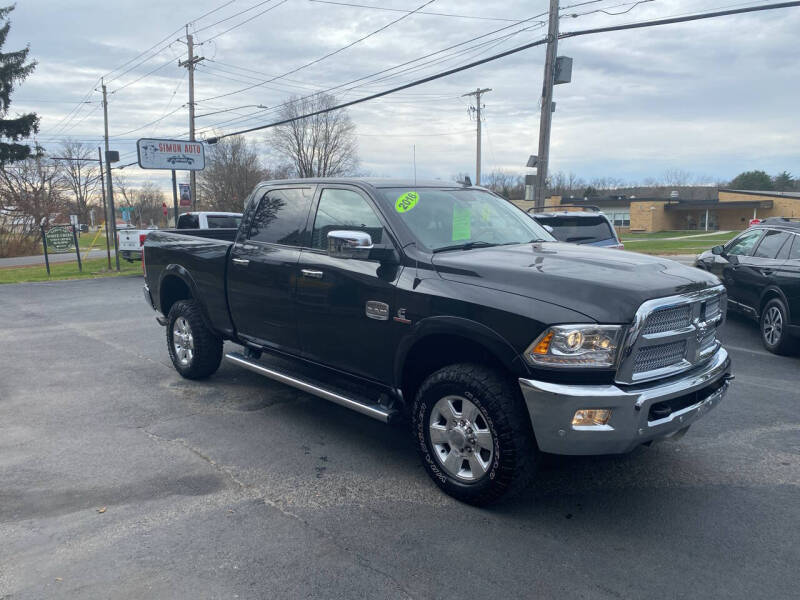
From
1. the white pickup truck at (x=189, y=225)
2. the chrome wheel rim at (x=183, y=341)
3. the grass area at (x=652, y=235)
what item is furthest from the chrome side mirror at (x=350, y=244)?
the grass area at (x=652, y=235)

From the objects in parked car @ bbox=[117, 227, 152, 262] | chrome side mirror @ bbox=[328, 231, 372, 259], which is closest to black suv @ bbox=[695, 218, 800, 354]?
chrome side mirror @ bbox=[328, 231, 372, 259]

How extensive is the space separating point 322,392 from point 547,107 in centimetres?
1391

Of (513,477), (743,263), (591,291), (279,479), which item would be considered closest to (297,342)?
(279,479)

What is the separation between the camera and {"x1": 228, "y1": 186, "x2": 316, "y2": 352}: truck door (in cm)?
503

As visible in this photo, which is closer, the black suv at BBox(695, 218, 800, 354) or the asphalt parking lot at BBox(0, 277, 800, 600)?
the asphalt parking lot at BBox(0, 277, 800, 600)

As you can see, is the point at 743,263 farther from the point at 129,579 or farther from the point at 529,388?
the point at 129,579

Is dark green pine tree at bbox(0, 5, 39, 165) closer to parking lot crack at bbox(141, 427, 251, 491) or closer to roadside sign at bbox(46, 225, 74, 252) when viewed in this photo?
roadside sign at bbox(46, 225, 74, 252)

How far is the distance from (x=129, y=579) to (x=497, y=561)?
6.06ft

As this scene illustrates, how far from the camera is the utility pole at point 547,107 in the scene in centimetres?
1562

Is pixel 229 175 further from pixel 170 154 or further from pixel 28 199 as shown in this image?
pixel 170 154

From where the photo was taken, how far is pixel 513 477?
137 inches

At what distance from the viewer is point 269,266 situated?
516 centimetres

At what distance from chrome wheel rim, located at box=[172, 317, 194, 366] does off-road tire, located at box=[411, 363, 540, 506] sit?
3474 millimetres

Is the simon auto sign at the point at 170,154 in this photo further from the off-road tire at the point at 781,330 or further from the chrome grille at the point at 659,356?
the chrome grille at the point at 659,356
